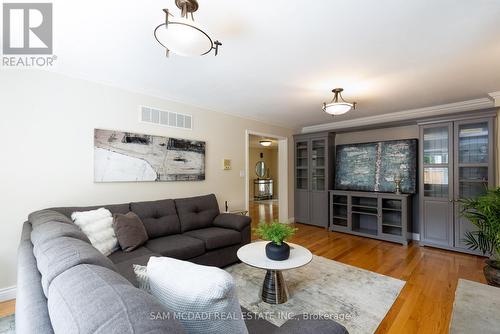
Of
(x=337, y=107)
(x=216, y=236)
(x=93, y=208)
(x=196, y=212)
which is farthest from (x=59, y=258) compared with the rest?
(x=337, y=107)

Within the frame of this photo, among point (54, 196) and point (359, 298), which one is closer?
point (359, 298)

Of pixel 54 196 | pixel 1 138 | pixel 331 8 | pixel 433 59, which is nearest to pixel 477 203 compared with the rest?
pixel 433 59

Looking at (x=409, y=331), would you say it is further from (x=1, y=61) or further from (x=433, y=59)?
(x=1, y=61)

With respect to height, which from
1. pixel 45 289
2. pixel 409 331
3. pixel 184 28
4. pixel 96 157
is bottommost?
pixel 409 331

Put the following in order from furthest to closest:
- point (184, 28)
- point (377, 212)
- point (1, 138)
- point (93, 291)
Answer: point (377, 212) → point (1, 138) → point (184, 28) → point (93, 291)

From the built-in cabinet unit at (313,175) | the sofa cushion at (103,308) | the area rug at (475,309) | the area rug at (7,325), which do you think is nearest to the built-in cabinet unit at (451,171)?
the area rug at (475,309)

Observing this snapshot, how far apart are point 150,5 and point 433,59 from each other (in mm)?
2613

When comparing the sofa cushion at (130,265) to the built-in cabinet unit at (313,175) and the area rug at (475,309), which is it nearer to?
the area rug at (475,309)

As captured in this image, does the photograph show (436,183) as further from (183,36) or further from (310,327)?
(183,36)

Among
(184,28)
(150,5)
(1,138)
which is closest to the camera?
(184,28)

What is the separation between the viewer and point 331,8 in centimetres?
156

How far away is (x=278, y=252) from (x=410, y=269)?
2065mm

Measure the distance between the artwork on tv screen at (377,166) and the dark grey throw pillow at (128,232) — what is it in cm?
399

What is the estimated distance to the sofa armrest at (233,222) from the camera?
3077mm
